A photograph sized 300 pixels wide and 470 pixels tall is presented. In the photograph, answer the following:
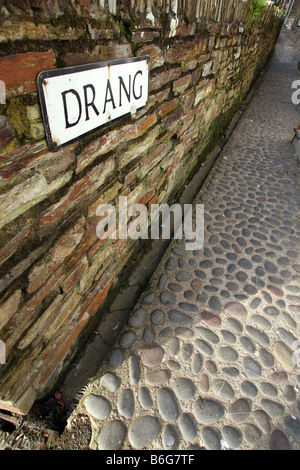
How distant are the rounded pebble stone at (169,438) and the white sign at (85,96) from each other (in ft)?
5.03

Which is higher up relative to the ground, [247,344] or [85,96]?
[85,96]

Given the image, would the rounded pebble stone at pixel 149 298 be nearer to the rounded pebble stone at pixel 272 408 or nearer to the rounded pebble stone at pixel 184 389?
the rounded pebble stone at pixel 184 389

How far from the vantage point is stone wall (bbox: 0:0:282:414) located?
758 mm

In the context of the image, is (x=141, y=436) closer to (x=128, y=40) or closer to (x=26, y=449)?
(x=26, y=449)

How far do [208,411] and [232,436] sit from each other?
16cm

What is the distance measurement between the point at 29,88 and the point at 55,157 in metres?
0.24

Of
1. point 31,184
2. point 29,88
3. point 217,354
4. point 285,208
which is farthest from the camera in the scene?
point 285,208

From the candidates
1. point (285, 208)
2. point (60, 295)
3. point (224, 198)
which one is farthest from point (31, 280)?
point (285, 208)

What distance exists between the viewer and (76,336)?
1636mm

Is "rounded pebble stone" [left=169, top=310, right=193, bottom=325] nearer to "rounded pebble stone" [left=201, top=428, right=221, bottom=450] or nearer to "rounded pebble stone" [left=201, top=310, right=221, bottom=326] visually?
"rounded pebble stone" [left=201, top=310, right=221, bottom=326]

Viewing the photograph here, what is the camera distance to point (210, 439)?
139 centimetres

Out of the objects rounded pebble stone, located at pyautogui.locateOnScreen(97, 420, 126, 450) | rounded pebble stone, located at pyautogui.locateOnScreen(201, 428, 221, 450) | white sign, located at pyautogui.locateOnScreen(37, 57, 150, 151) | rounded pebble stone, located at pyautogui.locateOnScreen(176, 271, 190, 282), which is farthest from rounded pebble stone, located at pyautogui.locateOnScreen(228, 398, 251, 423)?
white sign, located at pyautogui.locateOnScreen(37, 57, 150, 151)

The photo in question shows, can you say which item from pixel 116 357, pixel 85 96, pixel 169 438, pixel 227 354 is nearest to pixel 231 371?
pixel 227 354

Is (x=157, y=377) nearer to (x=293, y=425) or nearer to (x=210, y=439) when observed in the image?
(x=210, y=439)
